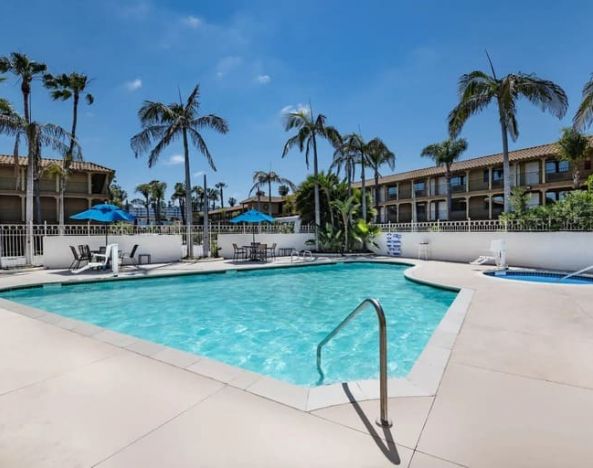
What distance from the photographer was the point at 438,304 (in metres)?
8.37

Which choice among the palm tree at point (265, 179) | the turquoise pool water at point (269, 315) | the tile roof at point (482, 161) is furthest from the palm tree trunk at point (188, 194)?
the tile roof at point (482, 161)

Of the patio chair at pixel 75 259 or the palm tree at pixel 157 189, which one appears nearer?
the patio chair at pixel 75 259

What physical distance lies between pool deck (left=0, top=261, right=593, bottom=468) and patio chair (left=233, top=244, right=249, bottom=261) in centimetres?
1310

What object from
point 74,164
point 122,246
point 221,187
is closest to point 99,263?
point 122,246

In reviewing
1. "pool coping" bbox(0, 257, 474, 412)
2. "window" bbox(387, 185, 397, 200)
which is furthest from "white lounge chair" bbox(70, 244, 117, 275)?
"window" bbox(387, 185, 397, 200)

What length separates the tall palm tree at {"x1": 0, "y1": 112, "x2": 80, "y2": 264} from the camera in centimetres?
1288

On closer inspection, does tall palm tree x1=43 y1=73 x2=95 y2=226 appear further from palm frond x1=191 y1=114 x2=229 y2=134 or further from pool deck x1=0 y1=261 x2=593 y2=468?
pool deck x1=0 y1=261 x2=593 y2=468

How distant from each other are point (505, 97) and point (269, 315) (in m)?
14.2

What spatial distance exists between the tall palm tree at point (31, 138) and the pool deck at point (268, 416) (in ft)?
38.8

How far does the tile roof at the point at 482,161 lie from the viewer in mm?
27500

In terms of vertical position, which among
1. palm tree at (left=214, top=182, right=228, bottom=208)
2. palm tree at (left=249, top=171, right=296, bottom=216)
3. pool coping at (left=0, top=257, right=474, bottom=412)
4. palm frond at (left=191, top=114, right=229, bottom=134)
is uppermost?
palm tree at (left=214, top=182, right=228, bottom=208)

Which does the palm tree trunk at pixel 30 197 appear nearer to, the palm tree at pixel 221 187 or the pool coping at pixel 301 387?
the pool coping at pixel 301 387

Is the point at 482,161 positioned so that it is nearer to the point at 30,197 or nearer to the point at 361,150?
the point at 361,150

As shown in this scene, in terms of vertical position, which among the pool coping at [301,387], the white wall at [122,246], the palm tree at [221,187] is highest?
the palm tree at [221,187]
